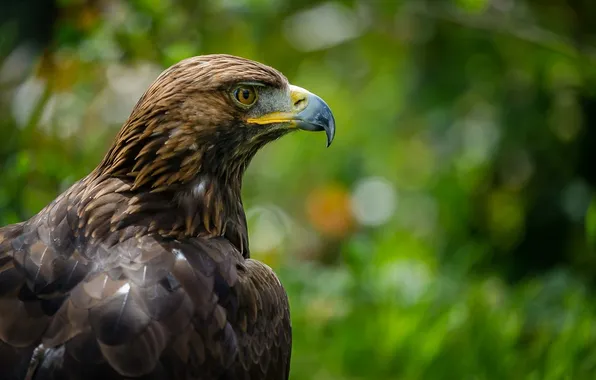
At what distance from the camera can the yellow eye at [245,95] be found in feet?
11.3

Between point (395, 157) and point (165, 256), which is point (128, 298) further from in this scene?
point (395, 157)

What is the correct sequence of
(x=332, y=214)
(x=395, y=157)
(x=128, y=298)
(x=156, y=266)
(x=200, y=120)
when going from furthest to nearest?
(x=395, y=157), (x=332, y=214), (x=200, y=120), (x=156, y=266), (x=128, y=298)

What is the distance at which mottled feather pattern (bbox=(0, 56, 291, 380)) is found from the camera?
3.00 m

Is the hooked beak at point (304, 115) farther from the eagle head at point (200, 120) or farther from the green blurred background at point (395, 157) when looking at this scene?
the green blurred background at point (395, 157)

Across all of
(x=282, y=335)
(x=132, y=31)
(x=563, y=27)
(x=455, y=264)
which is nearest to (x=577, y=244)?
(x=455, y=264)

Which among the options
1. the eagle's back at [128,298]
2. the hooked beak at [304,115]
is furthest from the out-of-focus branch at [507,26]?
the eagle's back at [128,298]

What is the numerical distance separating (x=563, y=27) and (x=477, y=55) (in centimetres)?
73

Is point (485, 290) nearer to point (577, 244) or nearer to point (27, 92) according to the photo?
point (577, 244)

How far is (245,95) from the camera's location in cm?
347

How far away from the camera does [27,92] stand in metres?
5.86

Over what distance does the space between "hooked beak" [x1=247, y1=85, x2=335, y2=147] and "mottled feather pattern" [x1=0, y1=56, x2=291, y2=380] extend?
100 mm

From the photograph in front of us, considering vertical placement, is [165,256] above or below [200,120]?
below

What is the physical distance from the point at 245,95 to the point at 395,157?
7.22 metres

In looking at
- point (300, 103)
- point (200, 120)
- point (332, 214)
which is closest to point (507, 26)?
point (332, 214)
